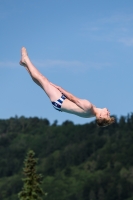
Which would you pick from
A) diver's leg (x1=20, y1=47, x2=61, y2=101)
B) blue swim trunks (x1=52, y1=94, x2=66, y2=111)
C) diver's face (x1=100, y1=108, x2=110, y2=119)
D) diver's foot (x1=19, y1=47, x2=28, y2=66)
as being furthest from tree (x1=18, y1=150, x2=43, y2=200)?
diver's face (x1=100, y1=108, x2=110, y2=119)

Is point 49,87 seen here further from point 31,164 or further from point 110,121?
point 31,164

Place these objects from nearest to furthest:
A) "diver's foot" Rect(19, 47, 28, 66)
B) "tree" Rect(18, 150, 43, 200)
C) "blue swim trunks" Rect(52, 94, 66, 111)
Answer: "blue swim trunks" Rect(52, 94, 66, 111), "diver's foot" Rect(19, 47, 28, 66), "tree" Rect(18, 150, 43, 200)

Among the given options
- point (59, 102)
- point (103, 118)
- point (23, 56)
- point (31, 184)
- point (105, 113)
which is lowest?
point (103, 118)

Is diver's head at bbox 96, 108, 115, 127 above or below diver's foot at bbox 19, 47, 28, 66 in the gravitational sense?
below

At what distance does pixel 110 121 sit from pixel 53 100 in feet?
4.83

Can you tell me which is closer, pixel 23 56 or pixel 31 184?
pixel 23 56

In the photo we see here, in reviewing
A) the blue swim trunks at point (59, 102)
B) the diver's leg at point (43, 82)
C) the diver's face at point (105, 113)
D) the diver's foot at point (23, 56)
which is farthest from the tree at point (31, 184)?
the diver's face at point (105, 113)

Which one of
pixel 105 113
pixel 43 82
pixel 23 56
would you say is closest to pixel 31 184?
pixel 23 56

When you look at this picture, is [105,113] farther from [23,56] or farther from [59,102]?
[23,56]

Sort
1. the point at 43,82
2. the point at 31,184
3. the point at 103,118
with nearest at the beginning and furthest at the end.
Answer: the point at 103,118
the point at 43,82
the point at 31,184

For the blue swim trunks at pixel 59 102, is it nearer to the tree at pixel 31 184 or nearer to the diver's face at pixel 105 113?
the diver's face at pixel 105 113

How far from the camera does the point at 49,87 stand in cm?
1886

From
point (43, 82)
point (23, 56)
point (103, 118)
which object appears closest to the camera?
point (103, 118)

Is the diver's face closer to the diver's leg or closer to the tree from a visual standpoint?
the diver's leg
